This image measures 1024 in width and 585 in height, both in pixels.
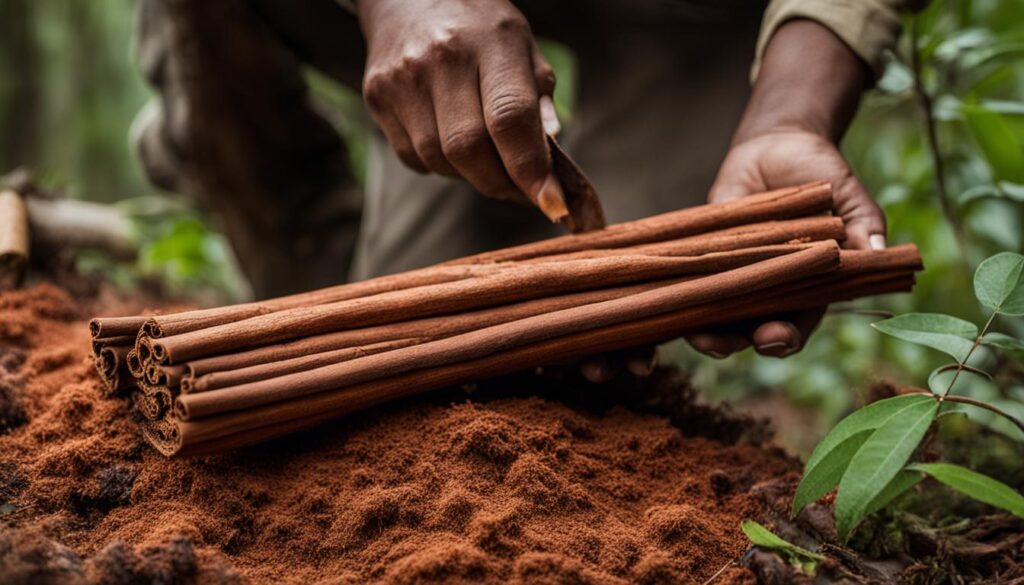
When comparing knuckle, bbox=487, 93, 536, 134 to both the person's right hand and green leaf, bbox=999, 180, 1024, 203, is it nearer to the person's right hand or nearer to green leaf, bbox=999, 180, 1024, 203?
the person's right hand

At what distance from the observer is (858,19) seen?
1521 mm

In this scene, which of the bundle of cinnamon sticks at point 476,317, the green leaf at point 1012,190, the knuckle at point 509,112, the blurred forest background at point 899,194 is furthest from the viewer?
the blurred forest background at point 899,194

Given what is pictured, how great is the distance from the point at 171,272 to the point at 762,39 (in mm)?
2292

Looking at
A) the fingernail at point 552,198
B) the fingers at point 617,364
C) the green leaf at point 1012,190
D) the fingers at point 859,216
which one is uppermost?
the fingernail at point 552,198

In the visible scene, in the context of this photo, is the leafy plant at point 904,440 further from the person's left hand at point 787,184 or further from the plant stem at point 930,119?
the plant stem at point 930,119

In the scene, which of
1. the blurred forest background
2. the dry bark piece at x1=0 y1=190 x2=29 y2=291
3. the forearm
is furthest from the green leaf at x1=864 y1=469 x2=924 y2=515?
the dry bark piece at x1=0 y1=190 x2=29 y2=291

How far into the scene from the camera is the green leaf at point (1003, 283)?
100cm

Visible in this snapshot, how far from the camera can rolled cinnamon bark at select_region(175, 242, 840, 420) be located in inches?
36.4

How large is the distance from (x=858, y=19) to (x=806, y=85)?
0.54ft

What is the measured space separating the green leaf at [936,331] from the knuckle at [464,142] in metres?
0.59

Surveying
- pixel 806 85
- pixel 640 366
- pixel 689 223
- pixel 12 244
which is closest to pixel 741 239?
pixel 689 223

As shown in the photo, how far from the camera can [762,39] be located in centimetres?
163

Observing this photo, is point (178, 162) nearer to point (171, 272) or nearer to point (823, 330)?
point (171, 272)

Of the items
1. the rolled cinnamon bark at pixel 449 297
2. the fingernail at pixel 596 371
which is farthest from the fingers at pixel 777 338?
the fingernail at pixel 596 371
